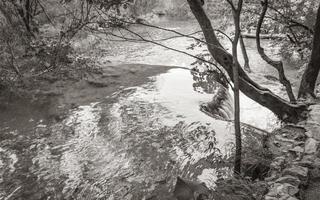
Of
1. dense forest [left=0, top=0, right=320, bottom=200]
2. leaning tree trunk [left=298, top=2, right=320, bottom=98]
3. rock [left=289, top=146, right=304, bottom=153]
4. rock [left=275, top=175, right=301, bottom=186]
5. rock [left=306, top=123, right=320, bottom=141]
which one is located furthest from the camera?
leaning tree trunk [left=298, top=2, right=320, bottom=98]

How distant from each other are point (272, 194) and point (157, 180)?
1913 mm

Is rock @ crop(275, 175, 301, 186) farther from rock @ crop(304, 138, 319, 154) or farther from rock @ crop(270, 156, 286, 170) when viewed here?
rock @ crop(304, 138, 319, 154)

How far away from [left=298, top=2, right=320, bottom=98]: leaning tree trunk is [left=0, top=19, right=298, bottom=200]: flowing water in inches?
44.2

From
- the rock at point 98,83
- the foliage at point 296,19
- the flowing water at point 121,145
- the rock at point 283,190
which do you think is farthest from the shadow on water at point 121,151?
the foliage at point 296,19

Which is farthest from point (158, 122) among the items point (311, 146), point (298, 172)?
point (298, 172)

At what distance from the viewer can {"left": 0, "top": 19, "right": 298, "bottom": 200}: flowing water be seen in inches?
183

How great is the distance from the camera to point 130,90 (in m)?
8.70

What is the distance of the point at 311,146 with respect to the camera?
13.2 feet

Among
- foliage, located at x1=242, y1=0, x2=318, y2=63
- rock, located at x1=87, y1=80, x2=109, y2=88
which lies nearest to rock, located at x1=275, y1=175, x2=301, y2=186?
foliage, located at x1=242, y1=0, x2=318, y2=63

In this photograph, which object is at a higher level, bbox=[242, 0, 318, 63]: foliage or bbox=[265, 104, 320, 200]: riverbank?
bbox=[242, 0, 318, 63]: foliage

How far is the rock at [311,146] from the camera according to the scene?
153 inches

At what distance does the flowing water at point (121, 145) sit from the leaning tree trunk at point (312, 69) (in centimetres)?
112

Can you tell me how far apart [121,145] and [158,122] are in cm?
109

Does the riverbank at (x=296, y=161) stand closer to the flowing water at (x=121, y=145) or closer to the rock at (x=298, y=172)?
the rock at (x=298, y=172)
